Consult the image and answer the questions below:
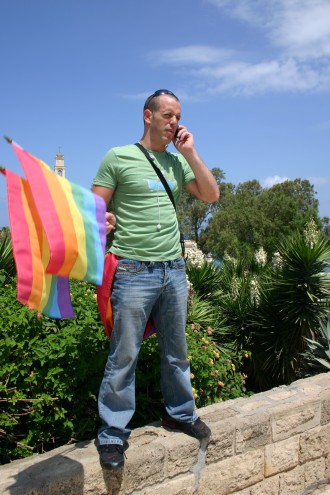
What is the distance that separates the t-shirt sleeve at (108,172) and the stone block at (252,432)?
5.84 feet

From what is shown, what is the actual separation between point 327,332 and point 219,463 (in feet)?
8.46

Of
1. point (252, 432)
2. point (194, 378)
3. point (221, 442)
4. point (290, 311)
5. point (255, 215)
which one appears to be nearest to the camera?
point (221, 442)

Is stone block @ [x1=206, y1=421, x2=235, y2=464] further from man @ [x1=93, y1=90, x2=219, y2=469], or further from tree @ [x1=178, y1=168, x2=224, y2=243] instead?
tree @ [x1=178, y1=168, x2=224, y2=243]

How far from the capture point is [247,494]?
11.0 ft

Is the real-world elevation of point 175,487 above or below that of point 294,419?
below

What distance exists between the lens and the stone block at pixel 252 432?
10.5ft

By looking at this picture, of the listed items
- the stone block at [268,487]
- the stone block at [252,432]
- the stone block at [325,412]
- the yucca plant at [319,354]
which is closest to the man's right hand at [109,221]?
the stone block at [252,432]

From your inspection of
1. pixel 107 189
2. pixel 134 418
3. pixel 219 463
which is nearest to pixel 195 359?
pixel 134 418

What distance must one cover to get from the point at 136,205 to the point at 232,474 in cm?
189

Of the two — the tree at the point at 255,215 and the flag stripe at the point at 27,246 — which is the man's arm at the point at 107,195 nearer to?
the flag stripe at the point at 27,246

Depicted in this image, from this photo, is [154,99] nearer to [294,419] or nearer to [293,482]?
[294,419]

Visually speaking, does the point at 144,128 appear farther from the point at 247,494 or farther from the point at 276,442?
the point at 247,494

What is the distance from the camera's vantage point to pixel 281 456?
3463mm

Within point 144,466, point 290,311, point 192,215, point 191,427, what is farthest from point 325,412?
point 192,215
